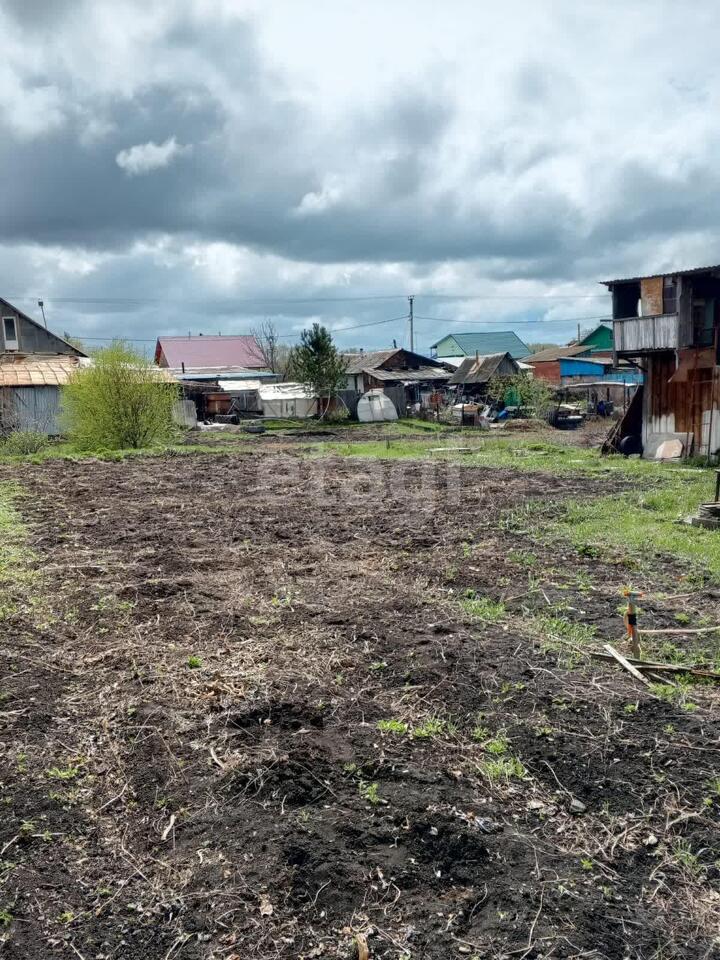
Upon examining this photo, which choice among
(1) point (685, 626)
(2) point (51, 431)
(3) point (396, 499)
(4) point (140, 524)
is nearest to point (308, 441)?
(2) point (51, 431)

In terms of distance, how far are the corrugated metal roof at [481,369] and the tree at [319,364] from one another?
336 inches

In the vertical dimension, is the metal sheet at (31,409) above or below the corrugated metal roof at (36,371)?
below

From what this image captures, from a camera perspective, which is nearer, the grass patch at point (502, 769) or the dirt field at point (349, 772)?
the dirt field at point (349, 772)

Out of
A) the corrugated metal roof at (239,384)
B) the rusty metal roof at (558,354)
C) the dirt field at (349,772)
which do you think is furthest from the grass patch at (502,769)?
the rusty metal roof at (558,354)

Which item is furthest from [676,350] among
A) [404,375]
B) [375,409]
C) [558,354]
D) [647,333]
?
[558,354]

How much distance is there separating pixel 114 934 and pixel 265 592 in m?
4.32

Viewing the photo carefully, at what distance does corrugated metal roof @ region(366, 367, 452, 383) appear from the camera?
45844 millimetres

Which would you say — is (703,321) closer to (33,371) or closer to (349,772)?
(349,772)

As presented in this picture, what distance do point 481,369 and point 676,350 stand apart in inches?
941

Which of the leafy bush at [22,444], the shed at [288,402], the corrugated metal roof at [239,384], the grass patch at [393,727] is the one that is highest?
the corrugated metal roof at [239,384]

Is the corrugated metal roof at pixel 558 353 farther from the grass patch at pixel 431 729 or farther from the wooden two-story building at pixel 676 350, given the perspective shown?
the grass patch at pixel 431 729

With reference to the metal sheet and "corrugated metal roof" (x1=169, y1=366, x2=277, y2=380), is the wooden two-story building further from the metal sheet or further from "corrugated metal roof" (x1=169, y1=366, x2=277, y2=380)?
"corrugated metal roof" (x1=169, y1=366, x2=277, y2=380)

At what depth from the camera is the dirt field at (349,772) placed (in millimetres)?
2857

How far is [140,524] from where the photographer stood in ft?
35.6
